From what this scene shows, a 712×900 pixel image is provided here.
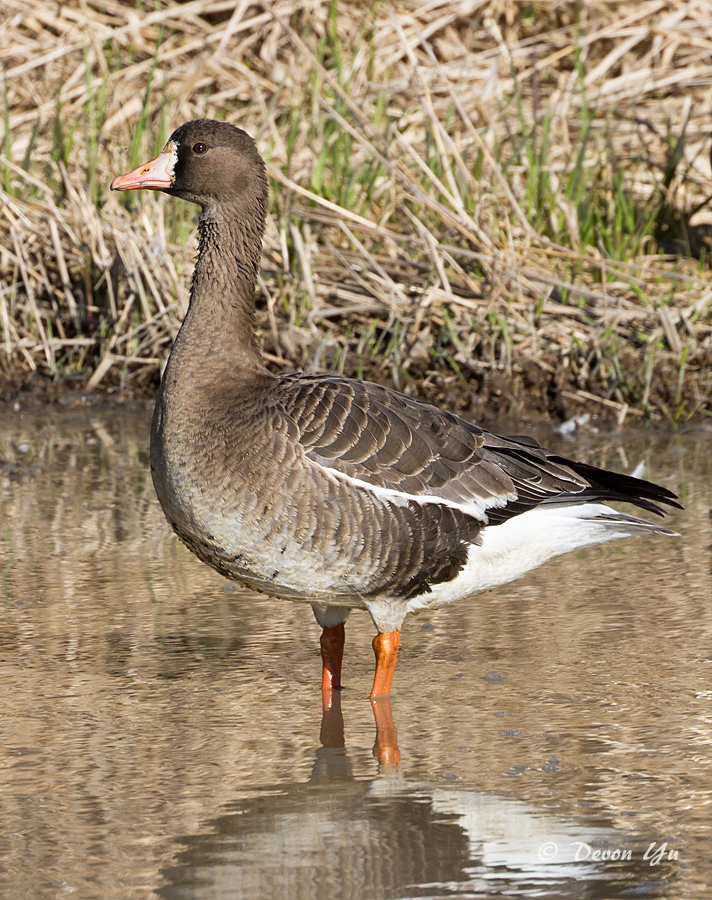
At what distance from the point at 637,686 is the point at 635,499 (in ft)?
2.55

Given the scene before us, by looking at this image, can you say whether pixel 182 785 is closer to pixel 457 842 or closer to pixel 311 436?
pixel 457 842

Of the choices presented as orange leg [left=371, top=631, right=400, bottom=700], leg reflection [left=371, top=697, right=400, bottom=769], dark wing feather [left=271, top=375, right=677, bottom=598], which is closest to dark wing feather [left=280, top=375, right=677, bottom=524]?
dark wing feather [left=271, top=375, right=677, bottom=598]

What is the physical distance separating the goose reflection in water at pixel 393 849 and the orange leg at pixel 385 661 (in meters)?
0.71

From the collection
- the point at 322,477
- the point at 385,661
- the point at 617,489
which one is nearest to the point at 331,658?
the point at 385,661

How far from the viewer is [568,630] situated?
17.8 ft

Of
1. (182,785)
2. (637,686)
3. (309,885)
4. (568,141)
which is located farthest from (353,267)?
(309,885)

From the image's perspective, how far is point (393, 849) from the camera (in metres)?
3.61

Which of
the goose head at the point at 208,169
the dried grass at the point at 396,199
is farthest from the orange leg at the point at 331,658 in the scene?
the dried grass at the point at 396,199

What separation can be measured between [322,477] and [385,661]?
0.75m

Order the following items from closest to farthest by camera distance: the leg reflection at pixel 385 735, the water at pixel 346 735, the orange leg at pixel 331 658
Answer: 1. the water at pixel 346 735
2. the leg reflection at pixel 385 735
3. the orange leg at pixel 331 658

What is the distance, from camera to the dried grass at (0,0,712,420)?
8977mm

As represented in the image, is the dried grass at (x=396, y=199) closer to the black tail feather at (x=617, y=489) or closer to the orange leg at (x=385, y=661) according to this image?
the black tail feather at (x=617, y=489)

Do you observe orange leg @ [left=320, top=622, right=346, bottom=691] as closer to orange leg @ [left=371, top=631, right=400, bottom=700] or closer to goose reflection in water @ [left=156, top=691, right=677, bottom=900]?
orange leg @ [left=371, top=631, right=400, bottom=700]

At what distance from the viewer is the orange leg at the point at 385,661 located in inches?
190
